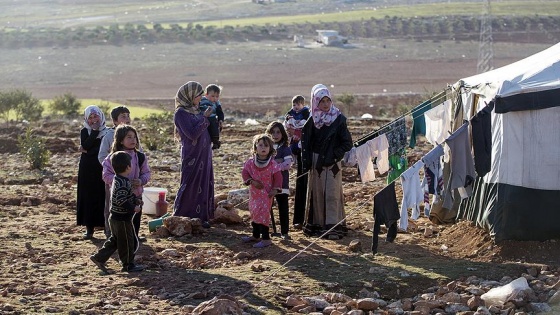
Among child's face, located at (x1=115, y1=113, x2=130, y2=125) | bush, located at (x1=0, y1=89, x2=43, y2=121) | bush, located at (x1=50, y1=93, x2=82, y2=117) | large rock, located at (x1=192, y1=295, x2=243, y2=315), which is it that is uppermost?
child's face, located at (x1=115, y1=113, x2=130, y2=125)

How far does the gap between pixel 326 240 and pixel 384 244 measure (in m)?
0.58

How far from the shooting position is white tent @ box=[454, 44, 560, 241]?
8992mm

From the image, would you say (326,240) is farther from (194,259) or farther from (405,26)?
(405,26)

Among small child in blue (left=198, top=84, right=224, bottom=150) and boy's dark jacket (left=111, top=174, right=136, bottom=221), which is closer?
boy's dark jacket (left=111, top=174, right=136, bottom=221)

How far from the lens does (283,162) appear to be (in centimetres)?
994

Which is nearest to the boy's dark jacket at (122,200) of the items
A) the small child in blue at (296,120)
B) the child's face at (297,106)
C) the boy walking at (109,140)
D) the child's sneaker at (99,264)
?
the child's sneaker at (99,264)

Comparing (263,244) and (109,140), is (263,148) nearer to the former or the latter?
(263,244)

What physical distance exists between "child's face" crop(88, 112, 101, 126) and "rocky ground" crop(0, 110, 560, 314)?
1110 mm

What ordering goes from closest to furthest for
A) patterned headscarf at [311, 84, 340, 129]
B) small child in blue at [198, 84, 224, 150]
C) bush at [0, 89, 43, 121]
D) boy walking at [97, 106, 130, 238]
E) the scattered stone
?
the scattered stone, boy walking at [97, 106, 130, 238], patterned headscarf at [311, 84, 340, 129], small child in blue at [198, 84, 224, 150], bush at [0, 89, 43, 121]

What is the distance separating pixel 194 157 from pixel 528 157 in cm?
320

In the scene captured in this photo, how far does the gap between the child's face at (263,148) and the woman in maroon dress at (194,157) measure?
87 centimetres

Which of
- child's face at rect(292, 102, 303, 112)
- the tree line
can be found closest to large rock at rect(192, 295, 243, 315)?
child's face at rect(292, 102, 303, 112)

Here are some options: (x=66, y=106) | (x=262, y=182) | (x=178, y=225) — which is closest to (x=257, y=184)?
(x=262, y=182)

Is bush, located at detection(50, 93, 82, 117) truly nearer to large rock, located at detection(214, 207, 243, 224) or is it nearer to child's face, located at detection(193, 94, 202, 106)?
large rock, located at detection(214, 207, 243, 224)
